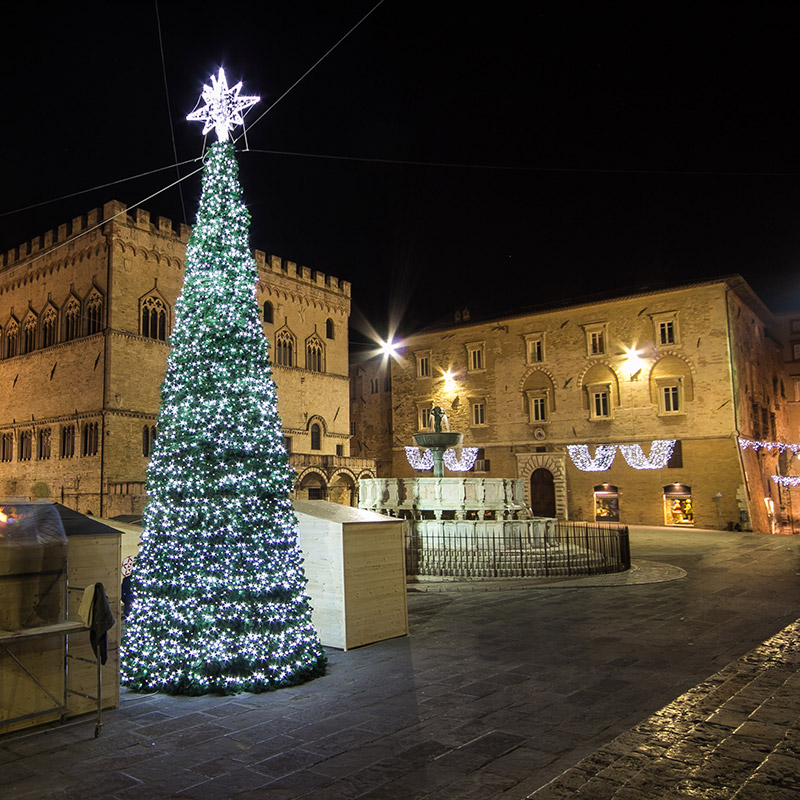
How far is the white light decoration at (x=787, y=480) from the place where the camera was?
36987 millimetres

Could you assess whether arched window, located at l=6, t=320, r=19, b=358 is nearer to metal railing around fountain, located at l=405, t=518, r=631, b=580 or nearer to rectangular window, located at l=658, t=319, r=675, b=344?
metal railing around fountain, located at l=405, t=518, r=631, b=580

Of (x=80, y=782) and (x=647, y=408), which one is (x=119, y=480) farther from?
(x=80, y=782)

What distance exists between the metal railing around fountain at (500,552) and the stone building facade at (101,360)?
15005 mm

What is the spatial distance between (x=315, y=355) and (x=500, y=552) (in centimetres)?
2641

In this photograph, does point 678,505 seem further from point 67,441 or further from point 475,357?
point 67,441

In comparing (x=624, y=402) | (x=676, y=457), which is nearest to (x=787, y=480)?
(x=676, y=457)

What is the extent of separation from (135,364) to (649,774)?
30.1 m

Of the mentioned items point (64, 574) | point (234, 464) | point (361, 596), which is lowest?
point (361, 596)

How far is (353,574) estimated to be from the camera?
29.2 feet

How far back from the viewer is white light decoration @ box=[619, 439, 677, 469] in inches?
1239

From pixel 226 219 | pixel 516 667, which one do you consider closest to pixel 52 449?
pixel 226 219

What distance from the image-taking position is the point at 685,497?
102 ft

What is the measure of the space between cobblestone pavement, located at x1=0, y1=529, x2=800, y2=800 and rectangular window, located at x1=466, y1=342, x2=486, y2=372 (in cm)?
2854

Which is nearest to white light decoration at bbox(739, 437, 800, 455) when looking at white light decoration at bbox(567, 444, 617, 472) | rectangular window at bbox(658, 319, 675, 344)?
rectangular window at bbox(658, 319, 675, 344)
